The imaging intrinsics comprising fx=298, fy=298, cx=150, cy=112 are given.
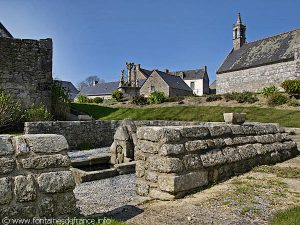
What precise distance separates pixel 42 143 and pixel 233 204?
283 cm

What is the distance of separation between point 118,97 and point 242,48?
2098 centimetres

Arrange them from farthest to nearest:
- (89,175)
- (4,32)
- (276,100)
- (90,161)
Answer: (276,100), (4,32), (90,161), (89,175)

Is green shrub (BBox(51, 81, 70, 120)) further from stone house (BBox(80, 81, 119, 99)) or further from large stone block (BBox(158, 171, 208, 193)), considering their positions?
stone house (BBox(80, 81, 119, 99))

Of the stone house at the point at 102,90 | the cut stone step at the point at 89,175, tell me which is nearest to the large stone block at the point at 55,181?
the cut stone step at the point at 89,175

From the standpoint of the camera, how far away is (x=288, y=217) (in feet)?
12.2

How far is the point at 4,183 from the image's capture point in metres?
3.06

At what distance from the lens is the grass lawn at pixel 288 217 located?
140 inches

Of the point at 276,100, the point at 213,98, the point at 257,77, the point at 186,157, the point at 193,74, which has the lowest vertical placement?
the point at 186,157

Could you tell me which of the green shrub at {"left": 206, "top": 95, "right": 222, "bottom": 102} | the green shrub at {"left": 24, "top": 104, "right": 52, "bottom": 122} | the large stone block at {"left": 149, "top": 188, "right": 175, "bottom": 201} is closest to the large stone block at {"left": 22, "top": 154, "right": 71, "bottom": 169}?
the large stone block at {"left": 149, "top": 188, "right": 175, "bottom": 201}

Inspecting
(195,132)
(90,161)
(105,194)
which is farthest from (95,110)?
(195,132)

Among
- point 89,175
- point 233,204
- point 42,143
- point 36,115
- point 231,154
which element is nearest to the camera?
point 42,143

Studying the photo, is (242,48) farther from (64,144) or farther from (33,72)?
(64,144)

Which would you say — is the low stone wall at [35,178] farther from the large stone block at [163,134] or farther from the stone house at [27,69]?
the stone house at [27,69]

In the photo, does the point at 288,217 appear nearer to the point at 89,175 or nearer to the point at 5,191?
the point at 5,191
